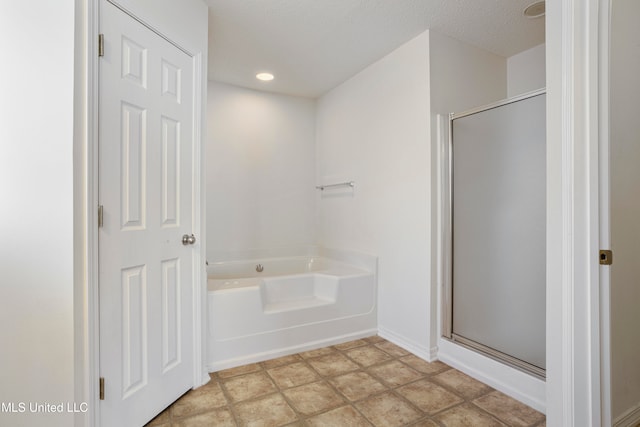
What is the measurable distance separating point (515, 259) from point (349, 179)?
1.60 m

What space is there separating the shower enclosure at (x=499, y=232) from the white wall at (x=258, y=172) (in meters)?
1.79

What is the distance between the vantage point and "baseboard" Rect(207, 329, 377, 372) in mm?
2188

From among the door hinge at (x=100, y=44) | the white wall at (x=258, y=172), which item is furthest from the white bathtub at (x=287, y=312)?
the door hinge at (x=100, y=44)

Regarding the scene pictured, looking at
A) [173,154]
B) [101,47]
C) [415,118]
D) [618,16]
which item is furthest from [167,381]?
[618,16]

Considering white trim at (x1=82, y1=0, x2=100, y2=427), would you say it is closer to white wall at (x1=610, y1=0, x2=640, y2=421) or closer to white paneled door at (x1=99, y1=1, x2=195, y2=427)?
white paneled door at (x1=99, y1=1, x2=195, y2=427)

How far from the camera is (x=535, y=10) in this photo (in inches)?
81.4

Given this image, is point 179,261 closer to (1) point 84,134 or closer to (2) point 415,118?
(1) point 84,134

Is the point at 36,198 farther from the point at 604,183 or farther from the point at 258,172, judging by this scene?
the point at 258,172

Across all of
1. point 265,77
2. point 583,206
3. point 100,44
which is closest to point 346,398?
point 583,206

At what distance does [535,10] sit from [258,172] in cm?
259

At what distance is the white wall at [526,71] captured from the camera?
2502mm

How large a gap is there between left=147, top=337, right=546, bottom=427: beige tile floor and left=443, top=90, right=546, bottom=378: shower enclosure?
0.30 metres

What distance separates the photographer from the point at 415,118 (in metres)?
2.42

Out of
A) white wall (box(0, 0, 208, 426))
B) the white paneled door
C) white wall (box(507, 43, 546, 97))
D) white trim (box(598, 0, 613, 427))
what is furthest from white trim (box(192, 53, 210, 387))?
white wall (box(507, 43, 546, 97))
